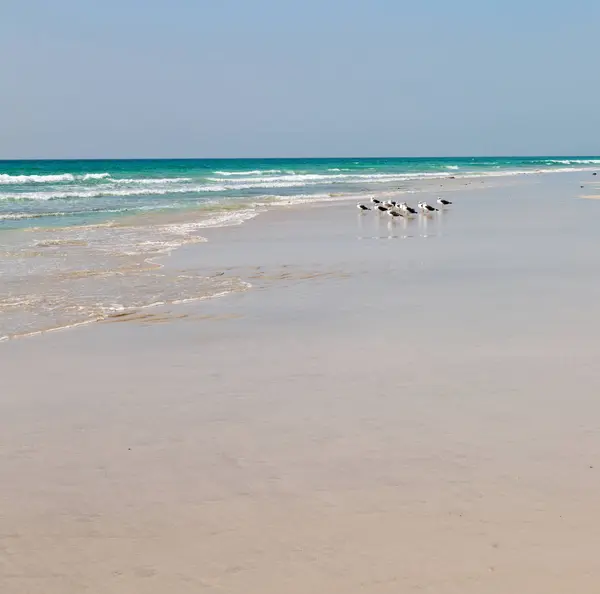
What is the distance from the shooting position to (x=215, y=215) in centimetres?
2220

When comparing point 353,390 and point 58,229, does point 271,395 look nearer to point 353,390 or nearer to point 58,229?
point 353,390

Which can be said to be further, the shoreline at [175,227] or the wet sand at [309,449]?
the shoreline at [175,227]

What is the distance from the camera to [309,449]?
411 centimetres

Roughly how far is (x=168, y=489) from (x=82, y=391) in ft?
5.71

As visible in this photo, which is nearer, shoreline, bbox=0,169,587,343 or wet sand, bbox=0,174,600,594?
wet sand, bbox=0,174,600,594

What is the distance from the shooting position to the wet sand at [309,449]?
3.01 meters

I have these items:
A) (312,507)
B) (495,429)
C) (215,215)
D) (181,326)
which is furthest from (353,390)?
(215,215)

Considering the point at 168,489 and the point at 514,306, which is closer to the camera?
the point at 168,489

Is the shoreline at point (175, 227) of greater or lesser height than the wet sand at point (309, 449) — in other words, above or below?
above

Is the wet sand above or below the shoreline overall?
below

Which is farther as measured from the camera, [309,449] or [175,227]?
[175,227]

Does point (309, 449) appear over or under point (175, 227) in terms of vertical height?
under

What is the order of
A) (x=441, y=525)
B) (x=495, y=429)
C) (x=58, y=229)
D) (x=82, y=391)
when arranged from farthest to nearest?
(x=58, y=229) < (x=82, y=391) < (x=495, y=429) < (x=441, y=525)

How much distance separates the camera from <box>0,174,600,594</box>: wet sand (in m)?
3.01
